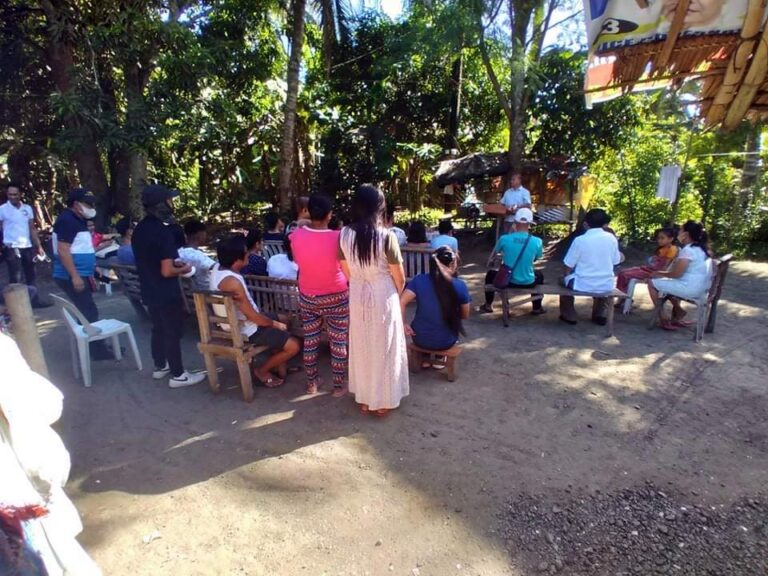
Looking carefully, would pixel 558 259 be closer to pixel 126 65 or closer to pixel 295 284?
pixel 295 284

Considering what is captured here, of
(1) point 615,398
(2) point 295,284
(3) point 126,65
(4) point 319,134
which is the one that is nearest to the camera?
(1) point 615,398

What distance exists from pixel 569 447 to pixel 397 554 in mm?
1497

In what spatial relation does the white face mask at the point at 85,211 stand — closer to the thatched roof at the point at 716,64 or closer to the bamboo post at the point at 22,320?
the bamboo post at the point at 22,320

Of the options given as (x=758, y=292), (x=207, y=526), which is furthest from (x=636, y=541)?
(x=758, y=292)

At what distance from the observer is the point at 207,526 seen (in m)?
2.72

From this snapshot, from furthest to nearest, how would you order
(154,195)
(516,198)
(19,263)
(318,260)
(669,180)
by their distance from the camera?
(516,198)
(669,180)
(19,263)
(154,195)
(318,260)

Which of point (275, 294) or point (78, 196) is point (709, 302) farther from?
point (78, 196)

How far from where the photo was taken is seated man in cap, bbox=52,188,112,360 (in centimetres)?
466

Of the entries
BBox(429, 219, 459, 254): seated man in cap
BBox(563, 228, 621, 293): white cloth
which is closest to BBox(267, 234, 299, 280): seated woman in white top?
BBox(429, 219, 459, 254): seated man in cap

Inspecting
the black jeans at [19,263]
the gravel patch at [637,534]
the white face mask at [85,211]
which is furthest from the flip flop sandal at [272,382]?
the black jeans at [19,263]

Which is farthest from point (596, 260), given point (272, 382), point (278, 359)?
point (272, 382)

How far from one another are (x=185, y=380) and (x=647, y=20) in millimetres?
4292

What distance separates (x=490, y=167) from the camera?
10820 millimetres

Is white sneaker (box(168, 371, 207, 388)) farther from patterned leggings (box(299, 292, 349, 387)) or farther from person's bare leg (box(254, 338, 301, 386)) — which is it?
patterned leggings (box(299, 292, 349, 387))
